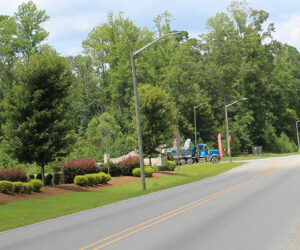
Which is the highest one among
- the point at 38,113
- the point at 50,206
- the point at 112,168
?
the point at 38,113

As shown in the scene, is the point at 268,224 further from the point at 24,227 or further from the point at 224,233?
the point at 24,227

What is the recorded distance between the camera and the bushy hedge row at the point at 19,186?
2312 centimetres

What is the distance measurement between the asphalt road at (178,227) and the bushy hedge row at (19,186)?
22.8 ft

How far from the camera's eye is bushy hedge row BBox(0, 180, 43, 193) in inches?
910

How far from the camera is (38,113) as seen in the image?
2734 cm

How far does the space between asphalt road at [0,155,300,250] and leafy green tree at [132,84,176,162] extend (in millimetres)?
23488

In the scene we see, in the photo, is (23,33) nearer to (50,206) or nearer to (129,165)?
(129,165)

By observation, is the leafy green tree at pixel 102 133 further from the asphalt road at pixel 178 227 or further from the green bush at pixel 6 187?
the asphalt road at pixel 178 227

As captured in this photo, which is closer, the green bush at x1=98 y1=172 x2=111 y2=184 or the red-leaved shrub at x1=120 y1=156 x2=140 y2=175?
the green bush at x1=98 y1=172 x2=111 y2=184

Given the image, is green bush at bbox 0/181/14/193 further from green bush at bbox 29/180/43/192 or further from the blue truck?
the blue truck

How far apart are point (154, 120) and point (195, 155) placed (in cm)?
2222

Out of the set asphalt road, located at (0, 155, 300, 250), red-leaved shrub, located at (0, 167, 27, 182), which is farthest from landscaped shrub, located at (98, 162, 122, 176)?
asphalt road, located at (0, 155, 300, 250)

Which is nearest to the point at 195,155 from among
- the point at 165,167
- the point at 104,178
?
the point at 165,167

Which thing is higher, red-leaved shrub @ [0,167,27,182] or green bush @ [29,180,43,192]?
red-leaved shrub @ [0,167,27,182]
